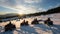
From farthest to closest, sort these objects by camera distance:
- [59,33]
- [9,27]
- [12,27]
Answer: [12,27]
[9,27]
[59,33]

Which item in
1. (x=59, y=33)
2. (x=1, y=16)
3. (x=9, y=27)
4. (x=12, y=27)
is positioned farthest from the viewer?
(x=1, y=16)

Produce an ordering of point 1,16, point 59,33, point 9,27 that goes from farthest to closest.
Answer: point 1,16 < point 9,27 < point 59,33

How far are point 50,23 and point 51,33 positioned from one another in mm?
3439

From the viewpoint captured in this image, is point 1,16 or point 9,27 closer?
point 9,27

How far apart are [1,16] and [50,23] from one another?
26004 mm

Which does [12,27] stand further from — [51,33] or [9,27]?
[51,33]

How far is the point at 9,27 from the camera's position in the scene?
865 cm

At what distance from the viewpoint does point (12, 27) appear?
9203 mm

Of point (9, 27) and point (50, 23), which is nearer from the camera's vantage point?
point (9, 27)

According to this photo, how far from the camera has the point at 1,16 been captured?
3375 cm

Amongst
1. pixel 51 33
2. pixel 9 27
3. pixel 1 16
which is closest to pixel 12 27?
pixel 9 27

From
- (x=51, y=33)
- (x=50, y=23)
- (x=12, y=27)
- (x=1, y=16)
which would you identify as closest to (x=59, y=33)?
(x=51, y=33)

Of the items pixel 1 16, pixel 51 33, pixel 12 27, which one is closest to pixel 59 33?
pixel 51 33

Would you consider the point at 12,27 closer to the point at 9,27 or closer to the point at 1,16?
the point at 9,27
